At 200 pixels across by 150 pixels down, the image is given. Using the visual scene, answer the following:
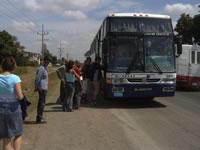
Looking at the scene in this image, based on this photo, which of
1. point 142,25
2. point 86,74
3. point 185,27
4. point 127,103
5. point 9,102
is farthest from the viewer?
point 185,27

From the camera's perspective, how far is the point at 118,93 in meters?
9.10

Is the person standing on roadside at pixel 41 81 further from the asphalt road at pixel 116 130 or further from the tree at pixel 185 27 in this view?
the tree at pixel 185 27

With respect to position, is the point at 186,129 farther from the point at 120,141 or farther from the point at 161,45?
the point at 161,45

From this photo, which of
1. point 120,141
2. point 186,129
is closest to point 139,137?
point 120,141

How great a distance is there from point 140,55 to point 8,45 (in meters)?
58.1

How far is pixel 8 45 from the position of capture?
6169 cm

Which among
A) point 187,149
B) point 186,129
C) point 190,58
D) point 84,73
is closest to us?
point 187,149

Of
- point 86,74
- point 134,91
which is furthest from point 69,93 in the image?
point 134,91

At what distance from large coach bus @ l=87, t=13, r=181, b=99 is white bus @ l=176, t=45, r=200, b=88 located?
271 inches

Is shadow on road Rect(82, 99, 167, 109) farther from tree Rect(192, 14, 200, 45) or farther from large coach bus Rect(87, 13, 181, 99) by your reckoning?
tree Rect(192, 14, 200, 45)

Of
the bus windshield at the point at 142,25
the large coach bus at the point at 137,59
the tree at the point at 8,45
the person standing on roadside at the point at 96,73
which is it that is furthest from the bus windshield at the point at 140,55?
the tree at the point at 8,45

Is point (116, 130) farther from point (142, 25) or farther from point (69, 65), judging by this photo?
point (142, 25)

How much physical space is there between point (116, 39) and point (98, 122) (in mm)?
3465

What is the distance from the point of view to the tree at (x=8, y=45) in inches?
2350
